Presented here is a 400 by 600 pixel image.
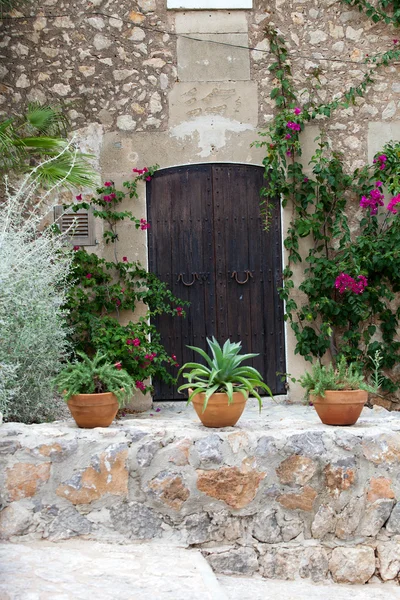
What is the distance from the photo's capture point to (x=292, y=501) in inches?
122

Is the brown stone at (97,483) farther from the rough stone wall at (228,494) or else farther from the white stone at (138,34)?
the white stone at (138,34)

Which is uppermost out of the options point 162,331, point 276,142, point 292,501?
point 276,142

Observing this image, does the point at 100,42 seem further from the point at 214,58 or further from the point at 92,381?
the point at 92,381

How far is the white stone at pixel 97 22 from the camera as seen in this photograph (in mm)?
5734

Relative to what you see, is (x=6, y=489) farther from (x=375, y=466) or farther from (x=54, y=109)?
(x=54, y=109)

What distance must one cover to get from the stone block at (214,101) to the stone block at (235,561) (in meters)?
3.81

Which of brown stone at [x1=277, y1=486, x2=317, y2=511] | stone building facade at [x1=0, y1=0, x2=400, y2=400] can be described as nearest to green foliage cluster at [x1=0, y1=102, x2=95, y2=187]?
stone building facade at [x1=0, y1=0, x2=400, y2=400]

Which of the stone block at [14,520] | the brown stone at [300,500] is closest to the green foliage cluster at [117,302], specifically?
the stone block at [14,520]

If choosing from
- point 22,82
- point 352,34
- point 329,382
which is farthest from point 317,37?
point 329,382

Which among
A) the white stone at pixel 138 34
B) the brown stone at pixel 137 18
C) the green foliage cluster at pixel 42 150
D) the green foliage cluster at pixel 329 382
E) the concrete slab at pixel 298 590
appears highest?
the brown stone at pixel 137 18

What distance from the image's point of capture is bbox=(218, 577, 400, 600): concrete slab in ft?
9.27

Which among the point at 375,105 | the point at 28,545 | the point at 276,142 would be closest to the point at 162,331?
the point at 276,142

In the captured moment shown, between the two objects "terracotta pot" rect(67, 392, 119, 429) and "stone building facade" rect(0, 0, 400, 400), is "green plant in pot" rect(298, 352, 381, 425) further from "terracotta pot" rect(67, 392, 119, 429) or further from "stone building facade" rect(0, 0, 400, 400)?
"stone building facade" rect(0, 0, 400, 400)

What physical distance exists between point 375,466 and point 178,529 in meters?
0.95
